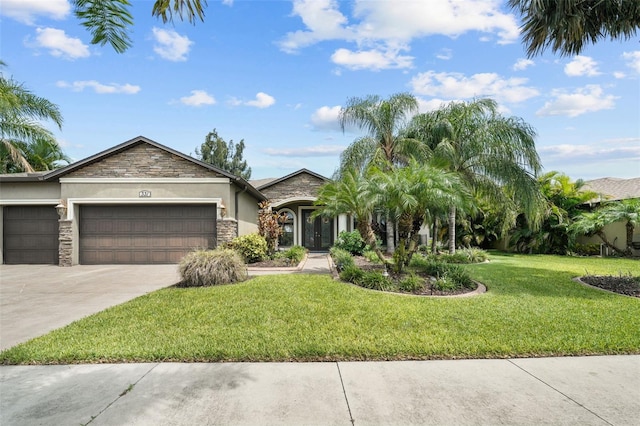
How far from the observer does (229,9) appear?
350 centimetres

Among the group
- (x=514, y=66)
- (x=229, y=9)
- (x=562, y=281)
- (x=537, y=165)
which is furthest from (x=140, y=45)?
(x=537, y=165)

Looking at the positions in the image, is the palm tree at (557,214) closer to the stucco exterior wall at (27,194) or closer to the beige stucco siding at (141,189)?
the beige stucco siding at (141,189)

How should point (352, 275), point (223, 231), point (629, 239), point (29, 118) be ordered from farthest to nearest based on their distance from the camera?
point (629, 239) → point (223, 231) → point (29, 118) → point (352, 275)

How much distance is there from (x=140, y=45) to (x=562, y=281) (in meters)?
11.4

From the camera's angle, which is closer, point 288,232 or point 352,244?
point 352,244

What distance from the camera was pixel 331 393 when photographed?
3688mm

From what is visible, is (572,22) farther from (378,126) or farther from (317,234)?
(317,234)

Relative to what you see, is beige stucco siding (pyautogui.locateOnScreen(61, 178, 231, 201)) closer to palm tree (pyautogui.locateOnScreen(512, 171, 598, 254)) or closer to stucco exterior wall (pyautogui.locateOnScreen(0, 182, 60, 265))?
stucco exterior wall (pyautogui.locateOnScreen(0, 182, 60, 265))

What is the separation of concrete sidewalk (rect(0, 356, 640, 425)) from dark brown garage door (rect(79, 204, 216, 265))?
35.7ft

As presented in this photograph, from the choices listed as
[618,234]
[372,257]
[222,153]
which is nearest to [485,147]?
[372,257]

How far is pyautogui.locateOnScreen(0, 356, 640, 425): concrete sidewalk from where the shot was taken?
127 inches

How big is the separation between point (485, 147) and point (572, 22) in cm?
657

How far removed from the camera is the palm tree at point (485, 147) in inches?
563

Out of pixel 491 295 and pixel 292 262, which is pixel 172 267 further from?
pixel 491 295
